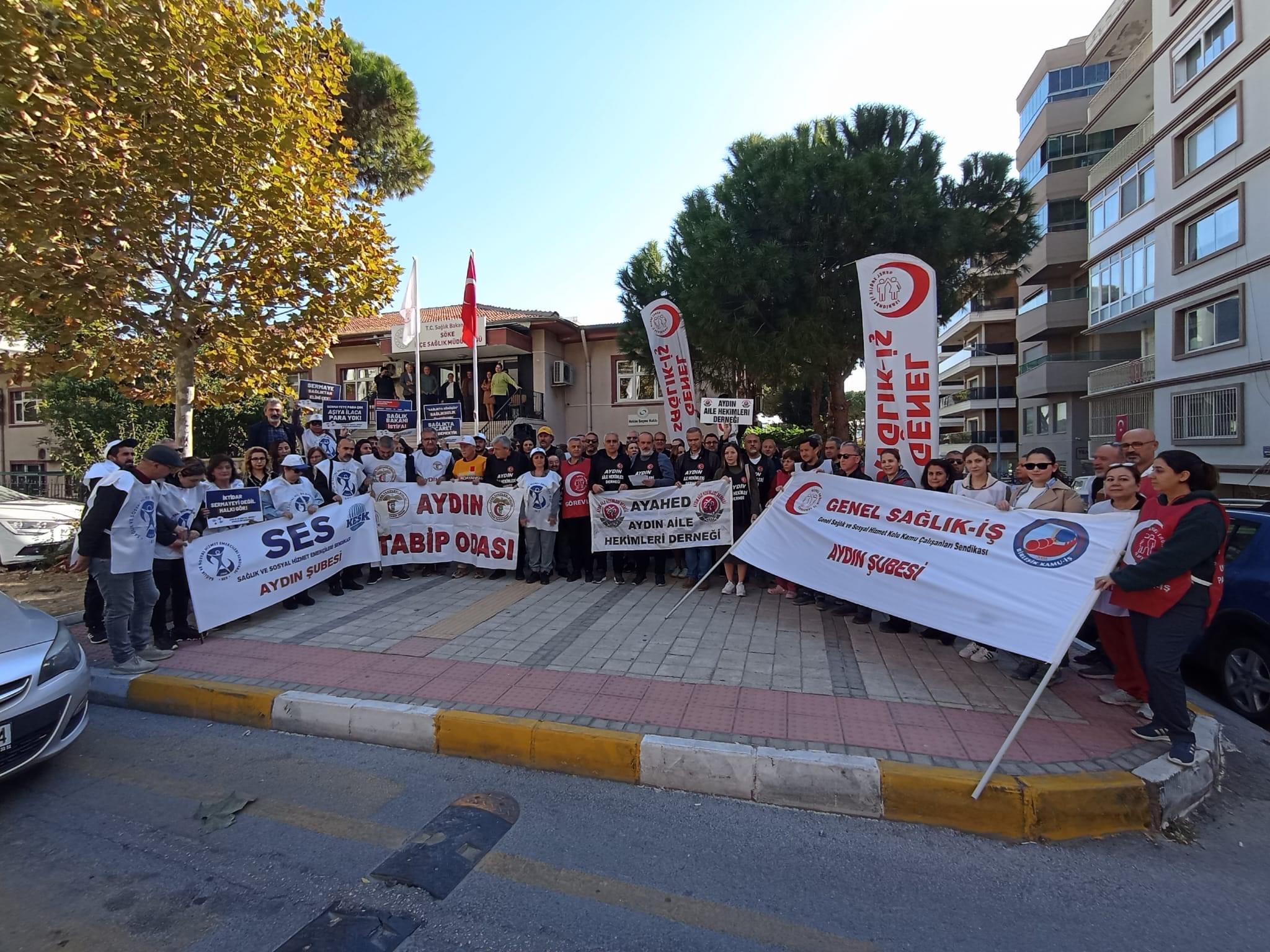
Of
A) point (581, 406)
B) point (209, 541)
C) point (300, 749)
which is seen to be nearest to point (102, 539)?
point (209, 541)

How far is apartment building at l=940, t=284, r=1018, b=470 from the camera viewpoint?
153 ft

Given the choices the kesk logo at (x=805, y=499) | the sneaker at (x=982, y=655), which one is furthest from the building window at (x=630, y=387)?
the sneaker at (x=982, y=655)

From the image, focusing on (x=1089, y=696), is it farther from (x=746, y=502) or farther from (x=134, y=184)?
(x=134, y=184)

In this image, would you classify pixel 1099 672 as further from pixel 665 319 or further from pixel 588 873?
pixel 665 319

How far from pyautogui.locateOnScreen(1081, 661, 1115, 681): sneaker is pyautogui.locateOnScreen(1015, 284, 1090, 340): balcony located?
3386cm

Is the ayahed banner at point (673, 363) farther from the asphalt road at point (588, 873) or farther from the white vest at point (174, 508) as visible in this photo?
the asphalt road at point (588, 873)

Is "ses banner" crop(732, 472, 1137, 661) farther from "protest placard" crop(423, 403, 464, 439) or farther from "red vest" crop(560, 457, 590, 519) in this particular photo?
"protest placard" crop(423, 403, 464, 439)

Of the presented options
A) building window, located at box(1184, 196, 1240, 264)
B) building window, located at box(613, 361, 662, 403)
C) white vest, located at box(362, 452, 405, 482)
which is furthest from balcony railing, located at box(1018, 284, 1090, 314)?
white vest, located at box(362, 452, 405, 482)

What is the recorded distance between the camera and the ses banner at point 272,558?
19.6 ft

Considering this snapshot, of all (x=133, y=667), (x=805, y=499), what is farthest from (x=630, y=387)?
(x=133, y=667)

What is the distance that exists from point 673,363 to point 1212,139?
20.0 meters

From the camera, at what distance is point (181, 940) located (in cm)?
246

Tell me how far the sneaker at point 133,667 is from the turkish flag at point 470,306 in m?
8.42

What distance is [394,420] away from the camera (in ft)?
40.1
